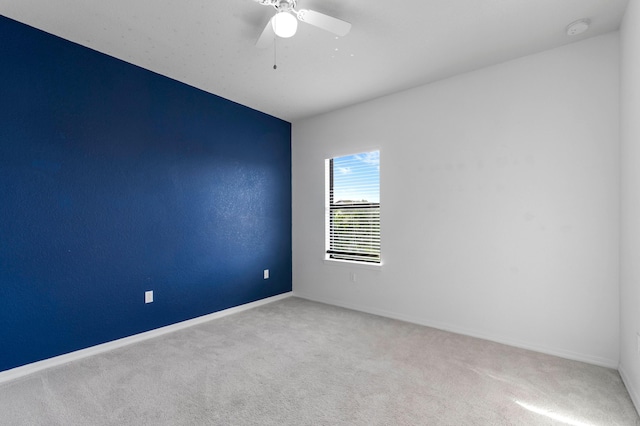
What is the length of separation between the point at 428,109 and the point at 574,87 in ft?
4.17

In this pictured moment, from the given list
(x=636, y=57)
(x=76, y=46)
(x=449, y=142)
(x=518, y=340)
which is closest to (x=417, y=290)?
(x=518, y=340)

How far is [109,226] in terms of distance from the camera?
115 inches

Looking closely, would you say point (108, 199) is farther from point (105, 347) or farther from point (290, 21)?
point (290, 21)

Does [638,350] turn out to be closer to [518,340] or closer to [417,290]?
[518,340]

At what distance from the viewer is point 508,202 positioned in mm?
2973

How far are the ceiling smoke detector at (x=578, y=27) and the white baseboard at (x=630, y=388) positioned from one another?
8.54 feet

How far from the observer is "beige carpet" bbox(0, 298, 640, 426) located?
1896 millimetres

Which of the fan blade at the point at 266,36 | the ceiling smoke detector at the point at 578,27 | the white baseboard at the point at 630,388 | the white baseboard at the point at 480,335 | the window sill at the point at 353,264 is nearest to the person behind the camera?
the white baseboard at the point at 630,388

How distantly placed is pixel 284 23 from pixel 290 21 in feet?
0.12

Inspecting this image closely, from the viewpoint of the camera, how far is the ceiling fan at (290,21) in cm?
184

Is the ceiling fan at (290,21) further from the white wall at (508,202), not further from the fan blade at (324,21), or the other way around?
the white wall at (508,202)

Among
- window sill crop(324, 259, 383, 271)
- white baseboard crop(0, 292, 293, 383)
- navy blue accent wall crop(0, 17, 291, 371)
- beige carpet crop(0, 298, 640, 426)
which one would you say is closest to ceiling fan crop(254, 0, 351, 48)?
navy blue accent wall crop(0, 17, 291, 371)

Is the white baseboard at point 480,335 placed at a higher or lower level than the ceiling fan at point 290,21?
lower

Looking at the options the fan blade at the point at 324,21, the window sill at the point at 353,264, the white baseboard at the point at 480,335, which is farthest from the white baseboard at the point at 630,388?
the fan blade at the point at 324,21
